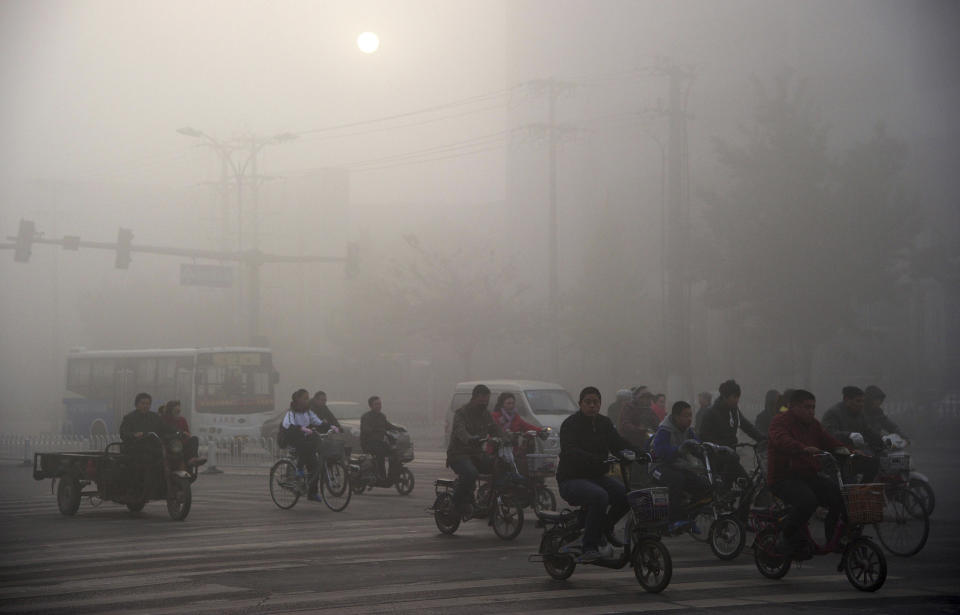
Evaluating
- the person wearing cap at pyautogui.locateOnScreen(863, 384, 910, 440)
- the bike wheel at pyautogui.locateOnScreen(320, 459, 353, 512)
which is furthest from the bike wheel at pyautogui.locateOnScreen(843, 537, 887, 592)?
the bike wheel at pyautogui.locateOnScreen(320, 459, 353, 512)

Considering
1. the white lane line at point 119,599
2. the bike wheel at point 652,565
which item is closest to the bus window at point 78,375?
the white lane line at point 119,599

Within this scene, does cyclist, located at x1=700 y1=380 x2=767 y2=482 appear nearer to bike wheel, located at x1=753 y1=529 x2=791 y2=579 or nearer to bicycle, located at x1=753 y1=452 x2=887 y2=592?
bike wheel, located at x1=753 y1=529 x2=791 y2=579

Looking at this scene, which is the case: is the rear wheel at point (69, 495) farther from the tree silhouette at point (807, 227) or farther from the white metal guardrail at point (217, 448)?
the tree silhouette at point (807, 227)

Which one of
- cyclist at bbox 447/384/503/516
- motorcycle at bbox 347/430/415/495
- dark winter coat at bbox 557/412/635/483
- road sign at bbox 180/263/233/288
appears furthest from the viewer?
road sign at bbox 180/263/233/288

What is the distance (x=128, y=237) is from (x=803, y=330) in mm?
21250

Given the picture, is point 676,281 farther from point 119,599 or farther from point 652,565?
point 119,599

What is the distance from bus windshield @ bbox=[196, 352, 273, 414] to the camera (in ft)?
121

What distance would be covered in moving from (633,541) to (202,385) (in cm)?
2821

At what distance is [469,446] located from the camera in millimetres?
14344

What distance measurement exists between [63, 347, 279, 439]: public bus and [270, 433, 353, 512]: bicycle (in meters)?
17.8

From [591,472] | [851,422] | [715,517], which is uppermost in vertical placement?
[851,422]

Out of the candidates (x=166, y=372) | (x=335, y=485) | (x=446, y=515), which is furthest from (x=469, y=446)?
(x=166, y=372)

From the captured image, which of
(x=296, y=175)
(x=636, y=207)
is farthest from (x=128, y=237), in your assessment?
(x=296, y=175)

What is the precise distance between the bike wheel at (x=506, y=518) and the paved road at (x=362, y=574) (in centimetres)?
17
